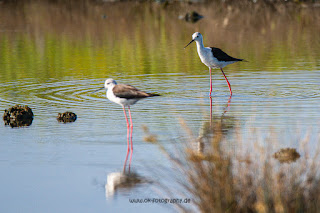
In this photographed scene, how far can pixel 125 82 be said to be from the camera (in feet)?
55.8

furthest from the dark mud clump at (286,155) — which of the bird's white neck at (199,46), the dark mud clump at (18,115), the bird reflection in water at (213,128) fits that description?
the bird's white neck at (199,46)

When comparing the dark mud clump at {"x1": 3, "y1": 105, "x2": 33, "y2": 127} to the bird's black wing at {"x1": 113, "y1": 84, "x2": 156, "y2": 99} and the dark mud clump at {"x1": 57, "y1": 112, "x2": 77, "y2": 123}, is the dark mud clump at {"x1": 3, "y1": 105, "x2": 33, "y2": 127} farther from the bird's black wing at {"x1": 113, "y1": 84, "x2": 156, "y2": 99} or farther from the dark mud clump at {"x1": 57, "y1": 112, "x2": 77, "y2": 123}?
the bird's black wing at {"x1": 113, "y1": 84, "x2": 156, "y2": 99}

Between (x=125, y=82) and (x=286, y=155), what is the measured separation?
8.92 m

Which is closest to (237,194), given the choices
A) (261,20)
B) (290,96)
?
(290,96)

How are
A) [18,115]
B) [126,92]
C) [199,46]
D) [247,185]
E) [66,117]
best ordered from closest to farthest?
[247,185]
[126,92]
[66,117]
[18,115]
[199,46]

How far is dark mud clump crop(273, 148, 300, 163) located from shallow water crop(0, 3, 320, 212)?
489 mm

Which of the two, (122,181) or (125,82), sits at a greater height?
(125,82)

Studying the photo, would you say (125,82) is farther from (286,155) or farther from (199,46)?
(286,155)

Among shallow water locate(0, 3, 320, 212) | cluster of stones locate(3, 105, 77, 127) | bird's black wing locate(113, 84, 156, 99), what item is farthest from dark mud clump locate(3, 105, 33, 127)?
bird's black wing locate(113, 84, 156, 99)

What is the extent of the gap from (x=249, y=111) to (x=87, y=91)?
4.62 m

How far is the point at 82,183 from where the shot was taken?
820 cm

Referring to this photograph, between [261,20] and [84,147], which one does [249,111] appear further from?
[261,20]

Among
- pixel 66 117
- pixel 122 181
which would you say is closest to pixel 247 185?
pixel 122 181

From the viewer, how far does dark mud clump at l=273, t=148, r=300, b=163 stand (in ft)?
27.4
